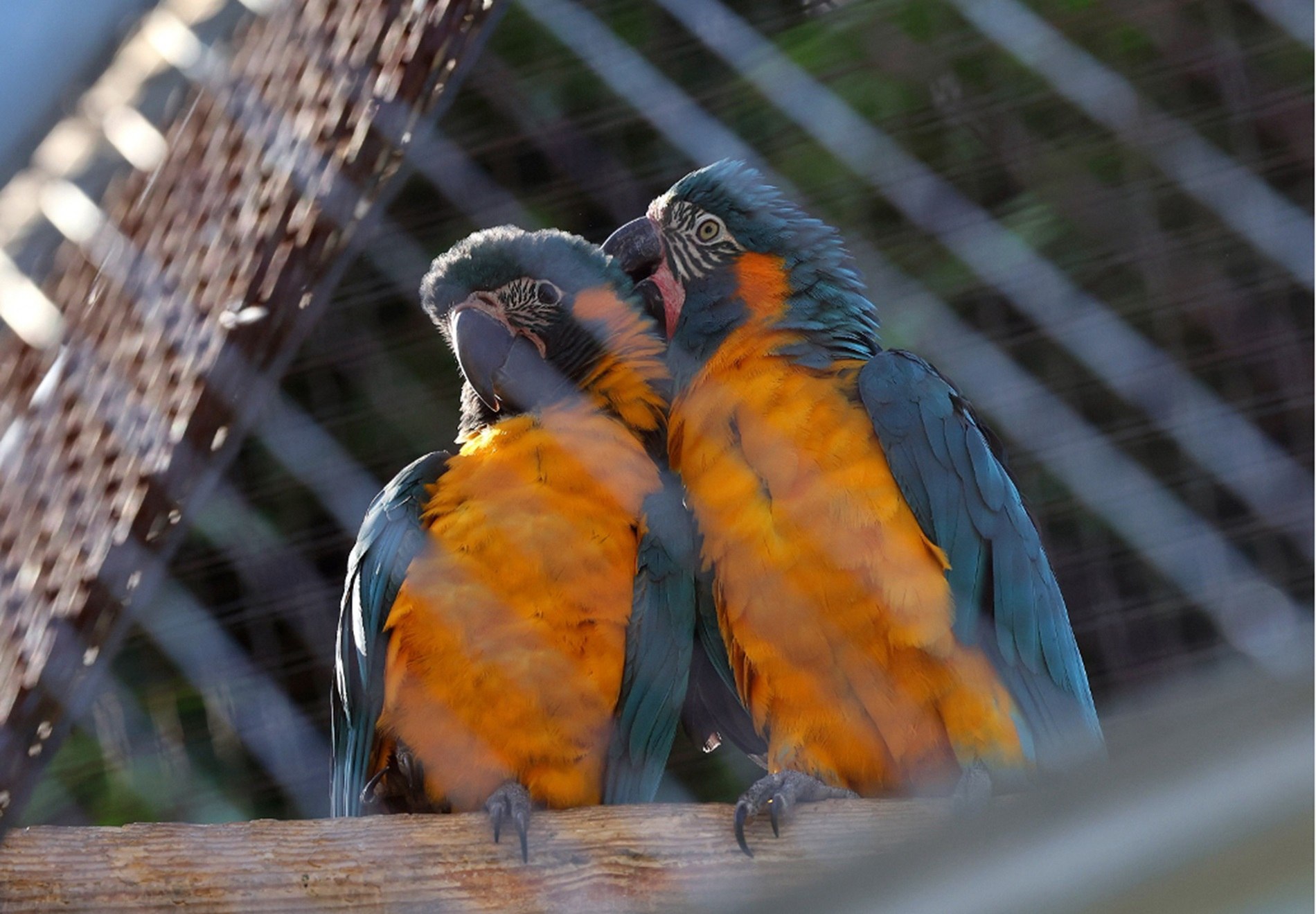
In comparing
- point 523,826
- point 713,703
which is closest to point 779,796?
point 523,826

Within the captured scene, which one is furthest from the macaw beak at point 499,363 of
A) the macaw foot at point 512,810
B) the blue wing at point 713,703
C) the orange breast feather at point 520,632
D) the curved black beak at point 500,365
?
the macaw foot at point 512,810

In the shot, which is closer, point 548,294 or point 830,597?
point 830,597

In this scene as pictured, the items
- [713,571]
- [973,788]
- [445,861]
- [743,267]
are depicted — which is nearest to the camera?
[445,861]

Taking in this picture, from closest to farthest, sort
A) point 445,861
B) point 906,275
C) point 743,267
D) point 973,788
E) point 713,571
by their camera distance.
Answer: point 445,861 < point 973,788 < point 713,571 < point 743,267 < point 906,275

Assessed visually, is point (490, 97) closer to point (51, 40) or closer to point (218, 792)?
point (218, 792)

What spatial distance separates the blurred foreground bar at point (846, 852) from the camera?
33 cm

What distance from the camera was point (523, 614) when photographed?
1.09m

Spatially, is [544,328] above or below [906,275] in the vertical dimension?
above

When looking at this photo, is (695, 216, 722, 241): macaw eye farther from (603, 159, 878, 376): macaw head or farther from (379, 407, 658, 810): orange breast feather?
(379, 407, 658, 810): orange breast feather

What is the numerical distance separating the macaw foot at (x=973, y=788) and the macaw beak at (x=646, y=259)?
49cm

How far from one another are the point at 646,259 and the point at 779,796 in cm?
54

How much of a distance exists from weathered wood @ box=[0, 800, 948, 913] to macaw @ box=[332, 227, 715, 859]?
137 mm

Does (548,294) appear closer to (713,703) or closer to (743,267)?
(743,267)

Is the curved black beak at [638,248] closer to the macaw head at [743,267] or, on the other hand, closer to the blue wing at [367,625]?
the macaw head at [743,267]
